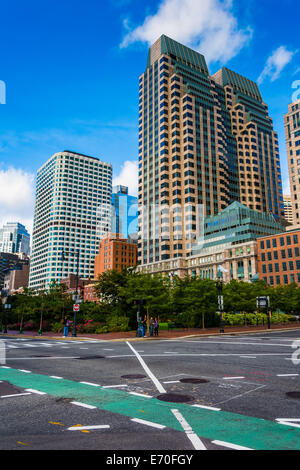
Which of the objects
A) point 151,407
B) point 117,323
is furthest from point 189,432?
point 117,323

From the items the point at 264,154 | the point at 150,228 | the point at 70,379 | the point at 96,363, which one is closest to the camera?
the point at 70,379

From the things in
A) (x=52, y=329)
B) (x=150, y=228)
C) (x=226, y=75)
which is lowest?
(x=52, y=329)

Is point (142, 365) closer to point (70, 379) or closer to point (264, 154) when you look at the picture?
point (70, 379)

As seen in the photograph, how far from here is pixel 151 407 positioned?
721cm

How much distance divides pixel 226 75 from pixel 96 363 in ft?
551

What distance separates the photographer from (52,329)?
45.2m

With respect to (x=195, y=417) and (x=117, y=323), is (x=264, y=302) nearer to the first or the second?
(x=117, y=323)

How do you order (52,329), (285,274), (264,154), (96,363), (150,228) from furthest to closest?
1. (264,154)
2. (150,228)
3. (285,274)
4. (52,329)
5. (96,363)

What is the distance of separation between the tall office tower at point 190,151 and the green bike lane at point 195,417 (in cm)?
10651

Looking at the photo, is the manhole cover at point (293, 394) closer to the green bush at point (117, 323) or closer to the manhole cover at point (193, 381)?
the manhole cover at point (193, 381)

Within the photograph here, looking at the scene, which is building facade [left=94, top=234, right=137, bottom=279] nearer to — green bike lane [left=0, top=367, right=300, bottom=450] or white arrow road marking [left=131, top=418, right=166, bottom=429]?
green bike lane [left=0, top=367, right=300, bottom=450]

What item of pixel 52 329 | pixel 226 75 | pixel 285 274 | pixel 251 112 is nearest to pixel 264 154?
pixel 251 112

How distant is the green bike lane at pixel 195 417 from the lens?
5.30 metres

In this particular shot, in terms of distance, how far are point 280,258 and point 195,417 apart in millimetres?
87447
